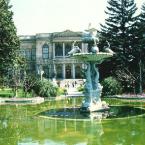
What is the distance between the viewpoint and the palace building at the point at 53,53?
75.3 m

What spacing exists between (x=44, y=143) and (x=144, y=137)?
140 inches

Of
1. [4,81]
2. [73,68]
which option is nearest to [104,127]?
[4,81]

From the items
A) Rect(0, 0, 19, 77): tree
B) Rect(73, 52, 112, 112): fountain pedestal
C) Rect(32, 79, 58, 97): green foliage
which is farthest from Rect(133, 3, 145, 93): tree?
Rect(73, 52, 112, 112): fountain pedestal

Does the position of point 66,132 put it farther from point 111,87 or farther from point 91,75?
point 111,87

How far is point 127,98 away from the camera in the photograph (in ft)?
109

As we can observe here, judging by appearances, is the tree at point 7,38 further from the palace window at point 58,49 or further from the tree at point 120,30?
the palace window at point 58,49

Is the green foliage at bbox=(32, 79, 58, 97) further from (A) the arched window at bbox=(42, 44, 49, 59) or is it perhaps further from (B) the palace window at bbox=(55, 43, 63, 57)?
(A) the arched window at bbox=(42, 44, 49, 59)

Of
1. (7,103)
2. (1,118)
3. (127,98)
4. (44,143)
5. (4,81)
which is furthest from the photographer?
(4,81)

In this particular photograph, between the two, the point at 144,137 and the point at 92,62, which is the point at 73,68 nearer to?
the point at 92,62

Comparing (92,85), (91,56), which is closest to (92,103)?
(92,85)

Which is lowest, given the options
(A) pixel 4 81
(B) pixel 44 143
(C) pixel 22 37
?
(B) pixel 44 143

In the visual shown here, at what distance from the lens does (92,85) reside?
2453 centimetres

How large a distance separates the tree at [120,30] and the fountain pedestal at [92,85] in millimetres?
20900

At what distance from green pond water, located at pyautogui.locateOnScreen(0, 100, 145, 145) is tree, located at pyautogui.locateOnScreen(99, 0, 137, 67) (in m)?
26.1
